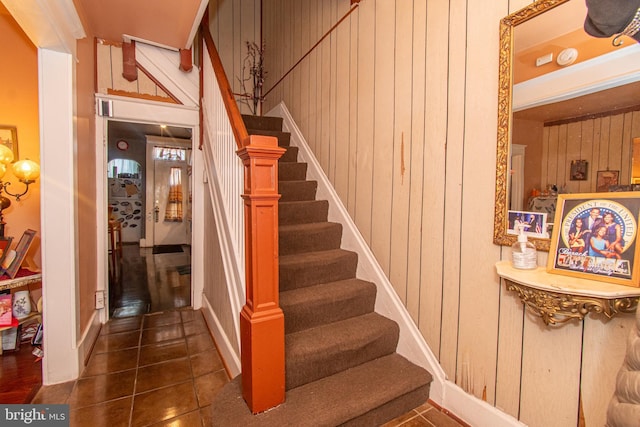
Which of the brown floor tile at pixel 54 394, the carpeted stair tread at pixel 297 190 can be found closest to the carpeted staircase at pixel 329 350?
the carpeted stair tread at pixel 297 190

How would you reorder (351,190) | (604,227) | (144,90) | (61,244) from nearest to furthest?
(604,227)
(61,244)
(351,190)
(144,90)

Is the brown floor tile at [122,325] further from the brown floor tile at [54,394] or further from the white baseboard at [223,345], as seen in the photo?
the brown floor tile at [54,394]

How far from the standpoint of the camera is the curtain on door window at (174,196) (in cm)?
754

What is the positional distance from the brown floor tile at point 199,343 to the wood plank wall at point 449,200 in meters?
Answer: 1.61

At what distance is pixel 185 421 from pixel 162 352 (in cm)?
91

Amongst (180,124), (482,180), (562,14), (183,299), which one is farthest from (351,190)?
(183,299)

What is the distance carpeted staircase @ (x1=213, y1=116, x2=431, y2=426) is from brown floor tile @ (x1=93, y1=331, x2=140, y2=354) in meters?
1.41

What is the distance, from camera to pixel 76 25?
2.05m

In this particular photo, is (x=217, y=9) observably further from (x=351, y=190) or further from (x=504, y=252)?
(x=504, y=252)

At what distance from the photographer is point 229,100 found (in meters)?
1.96

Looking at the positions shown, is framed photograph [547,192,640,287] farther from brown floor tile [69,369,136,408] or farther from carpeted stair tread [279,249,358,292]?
brown floor tile [69,369,136,408]

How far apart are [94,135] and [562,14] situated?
11.3 feet

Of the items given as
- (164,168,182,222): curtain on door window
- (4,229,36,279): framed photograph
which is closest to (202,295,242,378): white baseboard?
(4,229,36,279): framed photograph

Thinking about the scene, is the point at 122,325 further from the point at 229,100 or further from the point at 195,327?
the point at 229,100
